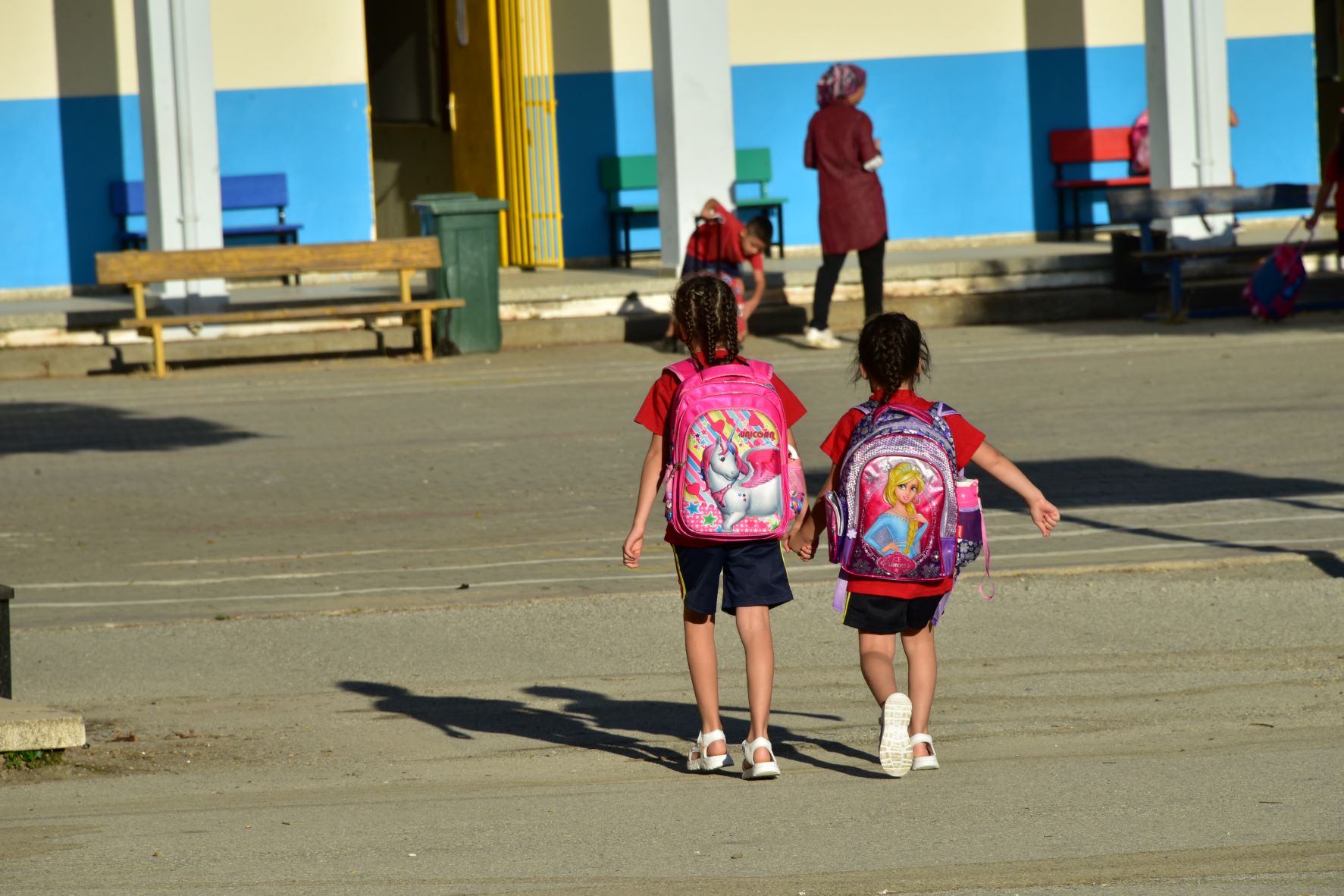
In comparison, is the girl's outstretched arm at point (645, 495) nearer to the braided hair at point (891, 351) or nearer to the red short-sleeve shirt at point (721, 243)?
the braided hair at point (891, 351)

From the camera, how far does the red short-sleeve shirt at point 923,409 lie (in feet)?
18.1

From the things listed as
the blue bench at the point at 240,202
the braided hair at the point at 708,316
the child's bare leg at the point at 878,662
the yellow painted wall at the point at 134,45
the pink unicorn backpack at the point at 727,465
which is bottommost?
the child's bare leg at the point at 878,662

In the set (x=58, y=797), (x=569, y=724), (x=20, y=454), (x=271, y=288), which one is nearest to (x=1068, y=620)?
(x=569, y=724)

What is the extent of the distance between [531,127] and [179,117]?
4.00m

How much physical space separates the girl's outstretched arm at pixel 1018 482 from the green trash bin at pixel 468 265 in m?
11.6

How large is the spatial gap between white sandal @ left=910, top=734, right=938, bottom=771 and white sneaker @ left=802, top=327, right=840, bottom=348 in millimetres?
11354

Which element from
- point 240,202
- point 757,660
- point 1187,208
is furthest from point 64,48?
point 757,660

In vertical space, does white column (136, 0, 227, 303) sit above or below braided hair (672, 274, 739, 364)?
above

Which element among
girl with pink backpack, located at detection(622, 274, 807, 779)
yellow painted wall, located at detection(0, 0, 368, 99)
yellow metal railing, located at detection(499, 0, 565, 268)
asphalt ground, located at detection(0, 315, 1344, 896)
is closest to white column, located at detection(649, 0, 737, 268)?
yellow metal railing, located at detection(499, 0, 565, 268)

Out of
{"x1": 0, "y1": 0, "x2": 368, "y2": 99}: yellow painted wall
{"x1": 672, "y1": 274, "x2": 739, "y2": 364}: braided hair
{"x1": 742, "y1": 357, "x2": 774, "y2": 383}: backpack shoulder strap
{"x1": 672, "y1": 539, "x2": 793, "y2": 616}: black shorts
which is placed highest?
{"x1": 0, "y1": 0, "x2": 368, "y2": 99}: yellow painted wall

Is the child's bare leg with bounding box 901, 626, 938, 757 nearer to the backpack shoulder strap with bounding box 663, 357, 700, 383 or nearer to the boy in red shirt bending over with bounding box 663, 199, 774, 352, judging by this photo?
the backpack shoulder strap with bounding box 663, 357, 700, 383

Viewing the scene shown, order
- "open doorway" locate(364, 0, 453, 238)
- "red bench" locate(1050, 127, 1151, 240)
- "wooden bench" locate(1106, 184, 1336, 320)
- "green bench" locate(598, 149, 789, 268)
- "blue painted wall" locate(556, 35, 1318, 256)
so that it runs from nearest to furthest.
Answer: "wooden bench" locate(1106, 184, 1336, 320)
"green bench" locate(598, 149, 789, 268)
"blue painted wall" locate(556, 35, 1318, 256)
"red bench" locate(1050, 127, 1151, 240)
"open doorway" locate(364, 0, 453, 238)

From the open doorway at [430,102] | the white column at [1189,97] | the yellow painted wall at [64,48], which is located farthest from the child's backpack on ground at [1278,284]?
the yellow painted wall at [64,48]

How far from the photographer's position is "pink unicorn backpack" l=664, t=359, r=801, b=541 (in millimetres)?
5543
